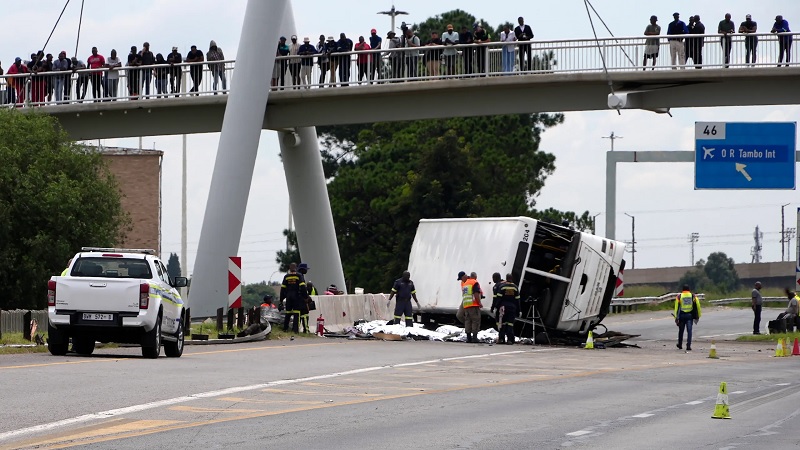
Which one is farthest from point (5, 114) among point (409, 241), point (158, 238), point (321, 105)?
point (158, 238)

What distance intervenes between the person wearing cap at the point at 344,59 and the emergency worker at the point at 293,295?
32.9 ft

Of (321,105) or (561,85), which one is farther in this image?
(321,105)

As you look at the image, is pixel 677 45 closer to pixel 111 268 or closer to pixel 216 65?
pixel 216 65

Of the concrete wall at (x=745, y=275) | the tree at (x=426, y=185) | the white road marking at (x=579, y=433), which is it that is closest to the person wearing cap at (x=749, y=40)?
the white road marking at (x=579, y=433)

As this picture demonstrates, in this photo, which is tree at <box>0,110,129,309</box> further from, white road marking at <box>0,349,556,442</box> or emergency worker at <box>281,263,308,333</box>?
white road marking at <box>0,349,556,442</box>

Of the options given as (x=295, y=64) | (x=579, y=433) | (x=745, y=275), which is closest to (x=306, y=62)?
(x=295, y=64)

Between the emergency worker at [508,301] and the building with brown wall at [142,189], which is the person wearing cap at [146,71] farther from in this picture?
the building with brown wall at [142,189]

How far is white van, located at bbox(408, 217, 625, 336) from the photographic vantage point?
32.8 meters

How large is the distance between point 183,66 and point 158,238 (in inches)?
1495

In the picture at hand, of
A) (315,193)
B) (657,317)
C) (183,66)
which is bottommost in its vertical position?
(657,317)

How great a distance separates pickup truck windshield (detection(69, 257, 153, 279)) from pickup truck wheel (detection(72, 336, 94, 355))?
157 cm

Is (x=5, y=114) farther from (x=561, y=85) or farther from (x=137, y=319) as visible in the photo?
(x=137, y=319)

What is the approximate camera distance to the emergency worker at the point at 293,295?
108 feet

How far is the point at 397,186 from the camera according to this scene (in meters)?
73.7
